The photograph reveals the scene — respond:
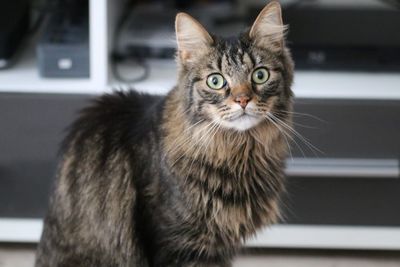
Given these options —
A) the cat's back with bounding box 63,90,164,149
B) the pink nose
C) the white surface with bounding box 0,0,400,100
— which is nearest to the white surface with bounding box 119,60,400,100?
the white surface with bounding box 0,0,400,100

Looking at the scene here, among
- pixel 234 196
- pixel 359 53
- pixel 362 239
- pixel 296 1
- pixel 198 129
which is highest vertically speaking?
pixel 296 1

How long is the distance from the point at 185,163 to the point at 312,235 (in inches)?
21.5

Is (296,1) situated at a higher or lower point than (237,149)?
higher

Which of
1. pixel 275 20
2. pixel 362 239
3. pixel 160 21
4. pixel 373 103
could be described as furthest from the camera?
pixel 160 21

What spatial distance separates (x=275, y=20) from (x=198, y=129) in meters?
0.22

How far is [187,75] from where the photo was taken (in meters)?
1.20

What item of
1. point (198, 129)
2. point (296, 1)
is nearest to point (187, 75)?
point (198, 129)

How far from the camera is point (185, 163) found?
1243mm

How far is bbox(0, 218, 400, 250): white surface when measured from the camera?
1.66 metres

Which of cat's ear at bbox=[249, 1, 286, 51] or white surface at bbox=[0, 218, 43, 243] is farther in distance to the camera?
white surface at bbox=[0, 218, 43, 243]

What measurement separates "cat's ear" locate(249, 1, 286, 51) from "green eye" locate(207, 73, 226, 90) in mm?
90

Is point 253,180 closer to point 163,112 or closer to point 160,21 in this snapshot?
point 163,112

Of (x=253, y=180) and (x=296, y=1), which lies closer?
(x=253, y=180)

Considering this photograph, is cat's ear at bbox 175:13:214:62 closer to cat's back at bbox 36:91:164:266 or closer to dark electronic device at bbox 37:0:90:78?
cat's back at bbox 36:91:164:266
